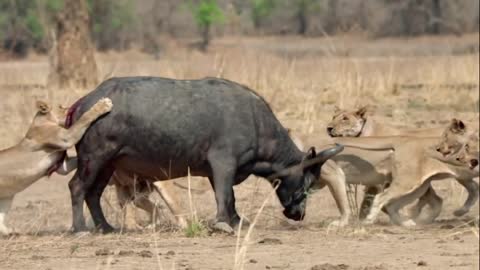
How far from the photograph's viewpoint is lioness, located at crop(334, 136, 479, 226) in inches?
499

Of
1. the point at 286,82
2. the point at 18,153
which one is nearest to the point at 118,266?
the point at 18,153

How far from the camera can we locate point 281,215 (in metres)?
13.5

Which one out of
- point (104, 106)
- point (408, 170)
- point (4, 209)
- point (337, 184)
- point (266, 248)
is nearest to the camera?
point (266, 248)

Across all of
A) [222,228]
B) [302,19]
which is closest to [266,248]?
[222,228]

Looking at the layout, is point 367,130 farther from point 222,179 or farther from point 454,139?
point 222,179

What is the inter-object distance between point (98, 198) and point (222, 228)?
48.3 inches

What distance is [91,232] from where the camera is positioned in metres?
11.6

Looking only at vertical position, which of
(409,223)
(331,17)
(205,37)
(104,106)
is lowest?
(205,37)

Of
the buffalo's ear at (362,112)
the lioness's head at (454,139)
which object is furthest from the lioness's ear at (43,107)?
the lioness's head at (454,139)

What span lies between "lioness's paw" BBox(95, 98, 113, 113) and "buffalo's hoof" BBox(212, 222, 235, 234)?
1.23 m

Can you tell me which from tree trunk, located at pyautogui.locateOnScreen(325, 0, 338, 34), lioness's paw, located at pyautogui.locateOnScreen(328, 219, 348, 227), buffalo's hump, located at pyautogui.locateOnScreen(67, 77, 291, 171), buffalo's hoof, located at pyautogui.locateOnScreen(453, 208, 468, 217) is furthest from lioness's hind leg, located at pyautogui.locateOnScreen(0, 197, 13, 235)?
tree trunk, located at pyautogui.locateOnScreen(325, 0, 338, 34)

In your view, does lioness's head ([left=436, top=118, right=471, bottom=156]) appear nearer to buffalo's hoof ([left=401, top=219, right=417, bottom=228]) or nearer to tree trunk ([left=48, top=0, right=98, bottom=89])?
buffalo's hoof ([left=401, top=219, right=417, bottom=228])

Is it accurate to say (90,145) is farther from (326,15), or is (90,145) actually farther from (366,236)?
(326,15)

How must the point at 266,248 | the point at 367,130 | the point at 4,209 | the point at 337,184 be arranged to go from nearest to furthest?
the point at 266,248 < the point at 4,209 < the point at 337,184 < the point at 367,130
